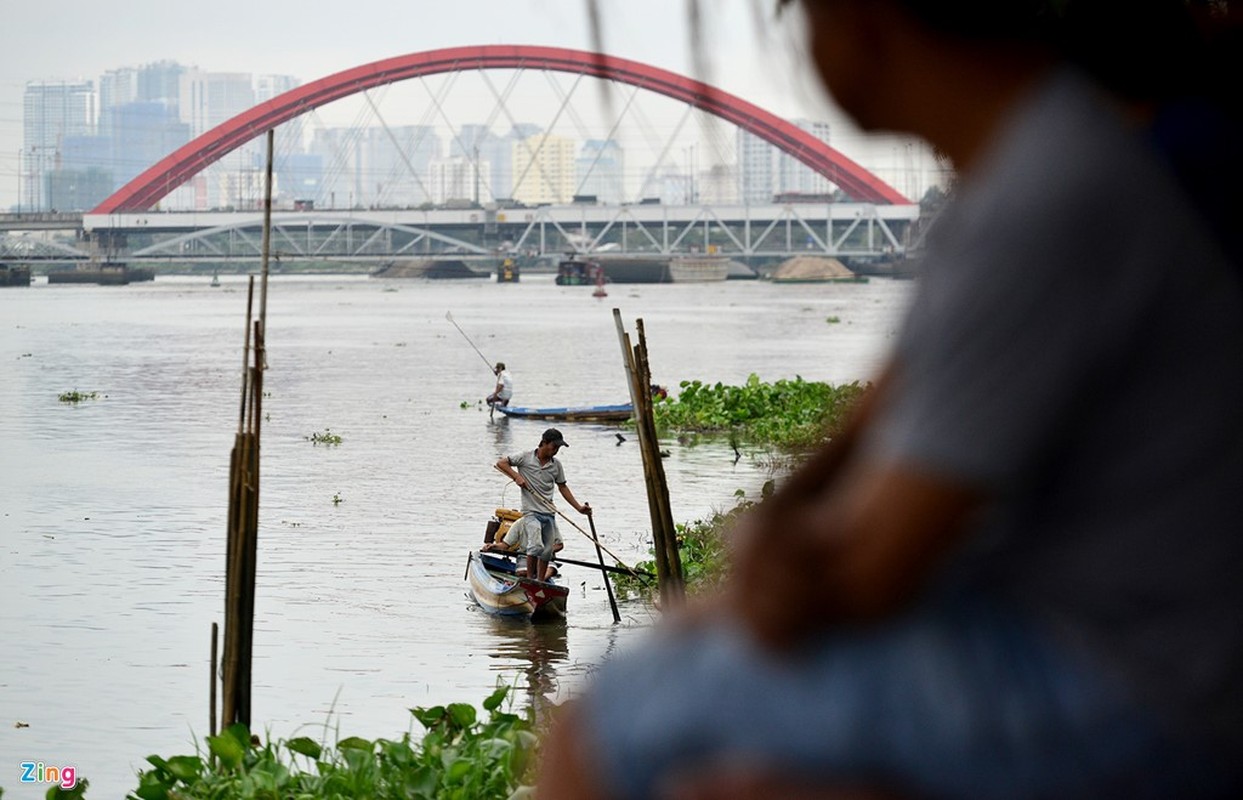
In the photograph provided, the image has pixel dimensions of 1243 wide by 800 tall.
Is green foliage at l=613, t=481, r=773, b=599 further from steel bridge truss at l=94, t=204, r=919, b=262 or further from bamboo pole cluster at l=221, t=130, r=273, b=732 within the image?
steel bridge truss at l=94, t=204, r=919, b=262

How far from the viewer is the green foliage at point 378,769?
14.8 feet

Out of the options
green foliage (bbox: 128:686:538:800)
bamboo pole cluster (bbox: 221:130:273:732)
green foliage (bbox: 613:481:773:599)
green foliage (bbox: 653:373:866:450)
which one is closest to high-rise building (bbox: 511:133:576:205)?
green foliage (bbox: 653:373:866:450)

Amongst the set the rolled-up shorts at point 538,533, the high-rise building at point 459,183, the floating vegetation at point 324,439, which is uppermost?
the high-rise building at point 459,183

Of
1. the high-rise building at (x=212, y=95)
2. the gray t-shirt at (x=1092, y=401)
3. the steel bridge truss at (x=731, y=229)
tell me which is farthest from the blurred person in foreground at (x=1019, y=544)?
the high-rise building at (x=212, y=95)

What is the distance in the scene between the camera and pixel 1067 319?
86 centimetres

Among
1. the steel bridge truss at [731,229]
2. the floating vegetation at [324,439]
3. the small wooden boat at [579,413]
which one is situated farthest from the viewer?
the steel bridge truss at [731,229]

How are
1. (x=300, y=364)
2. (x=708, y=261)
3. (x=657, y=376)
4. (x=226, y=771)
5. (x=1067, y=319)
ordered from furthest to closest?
(x=708, y=261)
(x=300, y=364)
(x=657, y=376)
(x=226, y=771)
(x=1067, y=319)

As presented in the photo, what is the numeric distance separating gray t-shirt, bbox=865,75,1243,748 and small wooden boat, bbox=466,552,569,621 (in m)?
10.7

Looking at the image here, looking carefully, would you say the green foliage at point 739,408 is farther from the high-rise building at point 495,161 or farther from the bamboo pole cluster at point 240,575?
the high-rise building at point 495,161

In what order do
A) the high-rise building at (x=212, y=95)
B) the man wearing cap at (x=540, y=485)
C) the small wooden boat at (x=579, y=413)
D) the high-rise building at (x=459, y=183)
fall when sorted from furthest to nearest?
the high-rise building at (x=212, y=95) → the high-rise building at (x=459, y=183) → the small wooden boat at (x=579, y=413) → the man wearing cap at (x=540, y=485)

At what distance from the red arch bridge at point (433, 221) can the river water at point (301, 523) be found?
113 ft

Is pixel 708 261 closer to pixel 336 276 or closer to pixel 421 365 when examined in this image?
pixel 336 276

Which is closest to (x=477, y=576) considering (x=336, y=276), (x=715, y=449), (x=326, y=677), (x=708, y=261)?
(x=326, y=677)

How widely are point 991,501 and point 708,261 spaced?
10106 cm
